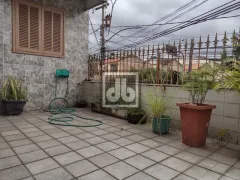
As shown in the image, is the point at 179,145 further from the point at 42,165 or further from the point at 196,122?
the point at 42,165

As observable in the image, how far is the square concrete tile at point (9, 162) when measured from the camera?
169 centimetres

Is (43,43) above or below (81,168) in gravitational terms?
above

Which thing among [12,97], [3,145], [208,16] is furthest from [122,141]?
[208,16]

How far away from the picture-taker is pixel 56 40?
15.9 feet

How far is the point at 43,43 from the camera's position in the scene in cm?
464

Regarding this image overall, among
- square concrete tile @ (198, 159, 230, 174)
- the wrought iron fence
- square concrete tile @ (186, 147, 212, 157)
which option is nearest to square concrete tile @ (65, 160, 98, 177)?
square concrete tile @ (198, 159, 230, 174)

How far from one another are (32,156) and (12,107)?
2.50 metres

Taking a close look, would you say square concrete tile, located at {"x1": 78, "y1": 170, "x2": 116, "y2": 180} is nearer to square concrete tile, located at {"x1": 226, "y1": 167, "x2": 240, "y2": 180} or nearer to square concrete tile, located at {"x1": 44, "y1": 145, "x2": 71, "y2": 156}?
square concrete tile, located at {"x1": 44, "y1": 145, "x2": 71, "y2": 156}

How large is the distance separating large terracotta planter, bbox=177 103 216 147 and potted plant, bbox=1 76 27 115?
355 cm

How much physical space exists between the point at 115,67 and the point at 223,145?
9.87 ft

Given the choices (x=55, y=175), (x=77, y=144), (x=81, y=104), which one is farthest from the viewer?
(x=81, y=104)

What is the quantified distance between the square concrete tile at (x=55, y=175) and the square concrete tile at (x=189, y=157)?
1262 millimetres

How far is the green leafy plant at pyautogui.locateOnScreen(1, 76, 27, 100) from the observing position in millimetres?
3957

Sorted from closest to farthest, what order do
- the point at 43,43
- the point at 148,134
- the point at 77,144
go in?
the point at 77,144 → the point at 148,134 → the point at 43,43
